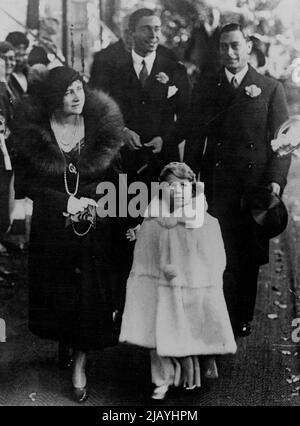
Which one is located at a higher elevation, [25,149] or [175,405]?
[25,149]

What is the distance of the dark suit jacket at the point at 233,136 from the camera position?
387 centimetres

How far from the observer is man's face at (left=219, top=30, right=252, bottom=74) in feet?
12.6

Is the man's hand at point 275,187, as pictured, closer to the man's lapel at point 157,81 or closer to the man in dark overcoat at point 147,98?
the man in dark overcoat at point 147,98

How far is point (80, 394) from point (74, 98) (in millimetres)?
1484

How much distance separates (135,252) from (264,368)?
34.7 inches

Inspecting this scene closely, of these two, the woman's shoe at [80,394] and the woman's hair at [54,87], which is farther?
the woman's shoe at [80,394]

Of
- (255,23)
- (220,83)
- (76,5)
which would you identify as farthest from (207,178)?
(76,5)

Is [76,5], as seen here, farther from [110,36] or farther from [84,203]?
[84,203]

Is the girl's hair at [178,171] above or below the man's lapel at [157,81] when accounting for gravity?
below

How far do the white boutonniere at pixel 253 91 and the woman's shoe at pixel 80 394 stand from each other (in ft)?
5.54

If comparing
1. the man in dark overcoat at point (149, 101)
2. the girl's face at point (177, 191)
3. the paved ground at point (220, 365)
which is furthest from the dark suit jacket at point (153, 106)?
the paved ground at point (220, 365)

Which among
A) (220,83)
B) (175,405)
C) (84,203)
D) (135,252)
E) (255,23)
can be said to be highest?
(255,23)

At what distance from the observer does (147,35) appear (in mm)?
3855

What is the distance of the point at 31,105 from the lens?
387cm
